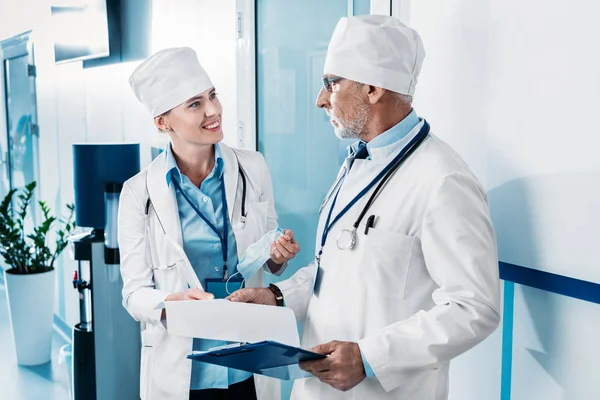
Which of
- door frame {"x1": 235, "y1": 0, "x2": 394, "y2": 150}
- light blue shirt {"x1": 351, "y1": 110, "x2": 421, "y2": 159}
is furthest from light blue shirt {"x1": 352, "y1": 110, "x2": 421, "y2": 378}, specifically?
door frame {"x1": 235, "y1": 0, "x2": 394, "y2": 150}

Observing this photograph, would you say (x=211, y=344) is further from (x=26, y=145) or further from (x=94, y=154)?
(x=26, y=145)

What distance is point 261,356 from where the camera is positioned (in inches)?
50.0

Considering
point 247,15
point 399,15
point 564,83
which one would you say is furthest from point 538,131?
point 247,15

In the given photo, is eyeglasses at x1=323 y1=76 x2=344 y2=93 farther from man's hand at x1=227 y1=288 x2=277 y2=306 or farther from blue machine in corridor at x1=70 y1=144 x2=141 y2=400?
blue machine in corridor at x1=70 y1=144 x2=141 y2=400

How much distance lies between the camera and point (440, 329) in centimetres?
124

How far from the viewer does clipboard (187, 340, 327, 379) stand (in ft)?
3.95

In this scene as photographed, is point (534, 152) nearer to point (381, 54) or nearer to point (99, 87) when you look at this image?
point (381, 54)

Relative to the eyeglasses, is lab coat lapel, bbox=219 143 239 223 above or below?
below

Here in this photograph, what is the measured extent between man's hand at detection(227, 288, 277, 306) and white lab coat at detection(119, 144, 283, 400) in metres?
0.22

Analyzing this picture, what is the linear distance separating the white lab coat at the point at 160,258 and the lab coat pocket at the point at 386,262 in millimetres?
629

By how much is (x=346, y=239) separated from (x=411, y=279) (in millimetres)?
173

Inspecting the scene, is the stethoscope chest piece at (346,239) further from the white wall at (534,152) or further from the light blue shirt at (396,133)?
the white wall at (534,152)

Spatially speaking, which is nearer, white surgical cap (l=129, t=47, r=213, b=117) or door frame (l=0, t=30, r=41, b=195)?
white surgical cap (l=129, t=47, r=213, b=117)

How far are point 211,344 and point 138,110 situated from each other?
→ 2230 mm
